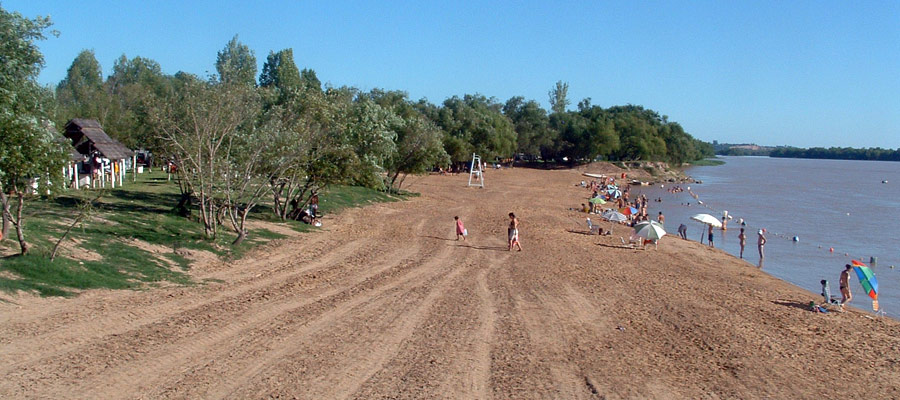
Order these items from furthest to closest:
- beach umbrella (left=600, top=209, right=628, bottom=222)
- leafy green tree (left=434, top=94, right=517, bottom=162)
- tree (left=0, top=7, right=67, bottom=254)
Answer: leafy green tree (left=434, top=94, right=517, bottom=162)
beach umbrella (left=600, top=209, right=628, bottom=222)
tree (left=0, top=7, right=67, bottom=254)

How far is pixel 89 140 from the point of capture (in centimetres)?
2734

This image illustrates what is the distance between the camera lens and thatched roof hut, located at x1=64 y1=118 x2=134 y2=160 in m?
27.4

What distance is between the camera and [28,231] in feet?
48.4

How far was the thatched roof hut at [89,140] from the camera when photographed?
27375mm

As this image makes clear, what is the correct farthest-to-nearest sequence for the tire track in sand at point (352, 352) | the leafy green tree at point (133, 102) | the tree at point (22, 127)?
the leafy green tree at point (133, 102), the tree at point (22, 127), the tire track in sand at point (352, 352)

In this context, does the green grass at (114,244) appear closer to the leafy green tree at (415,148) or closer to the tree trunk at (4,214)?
the tree trunk at (4,214)

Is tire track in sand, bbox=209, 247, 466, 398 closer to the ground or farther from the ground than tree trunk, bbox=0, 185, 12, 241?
closer to the ground

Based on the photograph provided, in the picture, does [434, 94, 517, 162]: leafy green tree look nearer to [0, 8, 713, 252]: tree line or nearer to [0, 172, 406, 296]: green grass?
[0, 8, 713, 252]: tree line

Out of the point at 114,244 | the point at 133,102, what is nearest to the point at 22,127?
the point at 114,244

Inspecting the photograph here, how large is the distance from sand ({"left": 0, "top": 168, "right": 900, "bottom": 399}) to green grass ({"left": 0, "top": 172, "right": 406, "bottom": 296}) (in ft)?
1.85

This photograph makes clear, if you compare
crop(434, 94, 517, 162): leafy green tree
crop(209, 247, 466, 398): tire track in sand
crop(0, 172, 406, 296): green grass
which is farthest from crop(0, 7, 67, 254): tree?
crop(434, 94, 517, 162): leafy green tree

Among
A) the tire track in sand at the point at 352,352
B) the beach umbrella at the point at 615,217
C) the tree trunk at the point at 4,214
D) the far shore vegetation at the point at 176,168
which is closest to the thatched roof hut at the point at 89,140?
the far shore vegetation at the point at 176,168

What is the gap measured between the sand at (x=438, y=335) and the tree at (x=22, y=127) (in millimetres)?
Result: 2583

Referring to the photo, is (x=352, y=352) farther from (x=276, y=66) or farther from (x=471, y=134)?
(x=471, y=134)
